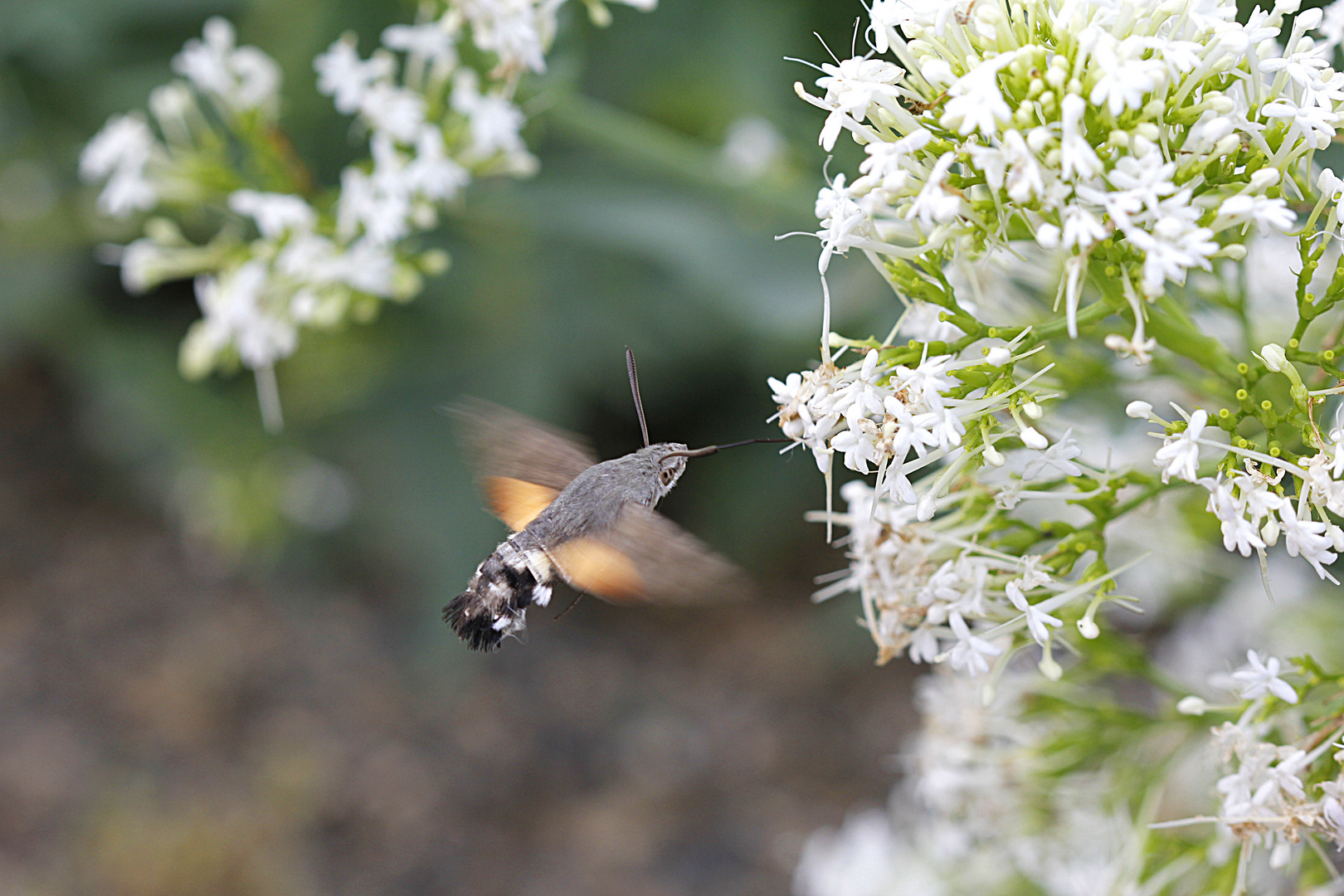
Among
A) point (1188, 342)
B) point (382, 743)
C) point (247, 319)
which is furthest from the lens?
point (382, 743)

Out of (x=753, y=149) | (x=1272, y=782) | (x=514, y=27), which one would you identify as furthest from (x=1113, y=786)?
(x=753, y=149)

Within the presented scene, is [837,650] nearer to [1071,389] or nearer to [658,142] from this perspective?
[658,142]

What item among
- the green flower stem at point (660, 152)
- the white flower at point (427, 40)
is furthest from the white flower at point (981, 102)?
the green flower stem at point (660, 152)

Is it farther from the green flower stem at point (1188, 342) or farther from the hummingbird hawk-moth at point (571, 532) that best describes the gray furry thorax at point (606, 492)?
the green flower stem at point (1188, 342)

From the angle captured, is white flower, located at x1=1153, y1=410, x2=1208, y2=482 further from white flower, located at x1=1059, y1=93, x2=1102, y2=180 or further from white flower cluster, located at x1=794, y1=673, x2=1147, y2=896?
white flower cluster, located at x1=794, y1=673, x2=1147, y2=896

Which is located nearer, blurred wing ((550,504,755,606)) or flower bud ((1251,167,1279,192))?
flower bud ((1251,167,1279,192))

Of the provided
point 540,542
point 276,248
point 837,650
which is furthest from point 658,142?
point 837,650

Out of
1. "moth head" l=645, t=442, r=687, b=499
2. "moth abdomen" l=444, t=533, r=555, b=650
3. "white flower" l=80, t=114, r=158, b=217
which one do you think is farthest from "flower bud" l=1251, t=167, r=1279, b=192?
"white flower" l=80, t=114, r=158, b=217

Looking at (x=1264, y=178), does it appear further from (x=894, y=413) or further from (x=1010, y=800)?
(x=1010, y=800)
